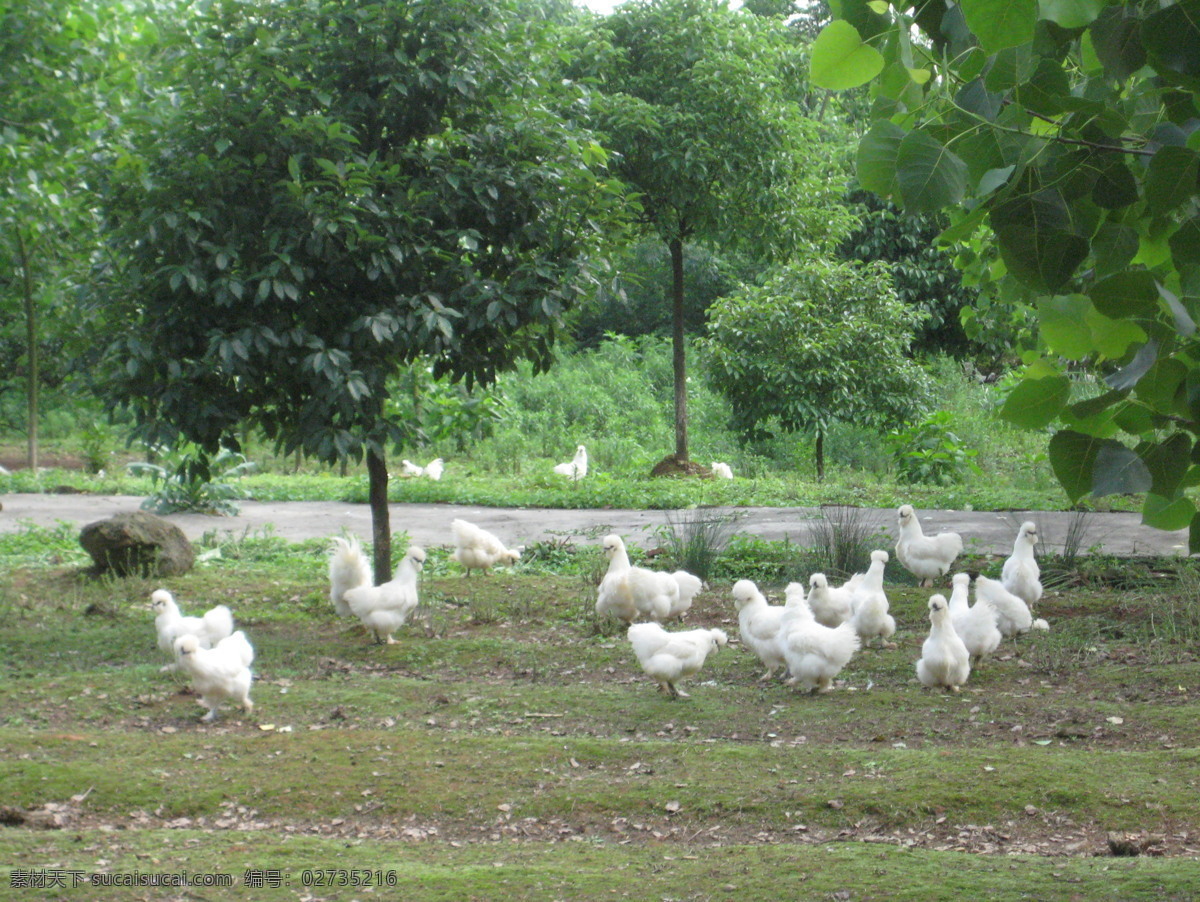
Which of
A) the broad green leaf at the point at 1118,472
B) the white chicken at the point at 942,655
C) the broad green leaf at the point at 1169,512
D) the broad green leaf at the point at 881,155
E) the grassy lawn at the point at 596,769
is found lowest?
the grassy lawn at the point at 596,769

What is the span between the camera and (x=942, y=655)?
6293mm

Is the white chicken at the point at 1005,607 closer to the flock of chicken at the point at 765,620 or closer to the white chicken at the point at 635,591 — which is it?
the flock of chicken at the point at 765,620

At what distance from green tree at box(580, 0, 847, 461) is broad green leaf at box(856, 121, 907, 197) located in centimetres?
1130

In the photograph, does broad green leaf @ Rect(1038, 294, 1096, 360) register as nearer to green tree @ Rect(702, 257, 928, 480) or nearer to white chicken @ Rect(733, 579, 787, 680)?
white chicken @ Rect(733, 579, 787, 680)

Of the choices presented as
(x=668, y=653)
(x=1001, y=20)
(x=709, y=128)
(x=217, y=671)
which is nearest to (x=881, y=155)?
(x=1001, y=20)

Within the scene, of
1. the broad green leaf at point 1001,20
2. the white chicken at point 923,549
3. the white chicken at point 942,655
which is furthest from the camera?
the white chicken at point 923,549

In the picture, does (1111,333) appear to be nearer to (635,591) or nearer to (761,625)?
(761,625)

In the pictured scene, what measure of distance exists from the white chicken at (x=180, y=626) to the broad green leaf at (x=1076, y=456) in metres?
5.76

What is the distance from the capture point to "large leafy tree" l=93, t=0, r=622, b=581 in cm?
671

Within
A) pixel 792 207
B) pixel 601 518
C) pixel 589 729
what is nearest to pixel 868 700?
pixel 589 729

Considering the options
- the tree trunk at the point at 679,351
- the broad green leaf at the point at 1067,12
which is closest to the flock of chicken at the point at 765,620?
the broad green leaf at the point at 1067,12

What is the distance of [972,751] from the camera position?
5.24 meters

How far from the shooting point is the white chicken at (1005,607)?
7.20 meters

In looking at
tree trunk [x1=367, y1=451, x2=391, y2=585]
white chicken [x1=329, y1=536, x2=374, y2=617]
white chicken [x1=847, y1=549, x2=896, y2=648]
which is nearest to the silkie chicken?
white chicken [x1=329, y1=536, x2=374, y2=617]
